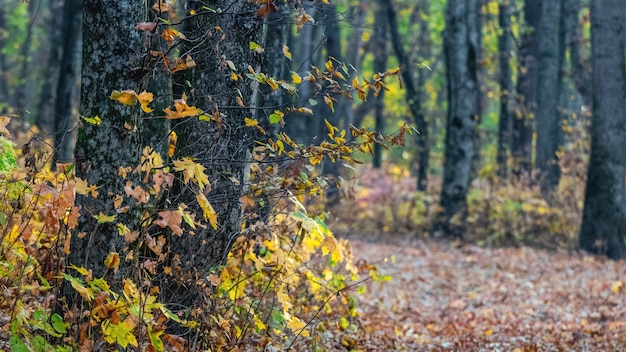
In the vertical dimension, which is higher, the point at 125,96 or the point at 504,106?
the point at 125,96

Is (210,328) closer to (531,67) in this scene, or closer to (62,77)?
(62,77)

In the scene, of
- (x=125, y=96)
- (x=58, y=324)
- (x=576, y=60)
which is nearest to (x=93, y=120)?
(x=125, y=96)

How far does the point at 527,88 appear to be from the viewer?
22.4 meters

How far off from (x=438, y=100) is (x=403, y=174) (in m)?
12.2

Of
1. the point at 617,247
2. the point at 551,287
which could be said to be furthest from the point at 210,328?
the point at 617,247

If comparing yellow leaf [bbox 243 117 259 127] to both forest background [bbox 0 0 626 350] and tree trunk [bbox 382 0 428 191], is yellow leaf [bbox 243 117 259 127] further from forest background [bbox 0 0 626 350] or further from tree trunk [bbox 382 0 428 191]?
tree trunk [bbox 382 0 428 191]

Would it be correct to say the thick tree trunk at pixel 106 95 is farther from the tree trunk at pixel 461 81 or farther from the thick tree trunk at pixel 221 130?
the tree trunk at pixel 461 81

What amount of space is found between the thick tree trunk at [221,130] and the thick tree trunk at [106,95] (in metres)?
0.61

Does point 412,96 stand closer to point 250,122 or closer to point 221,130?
point 221,130

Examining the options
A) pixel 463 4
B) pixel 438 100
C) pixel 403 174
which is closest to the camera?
pixel 463 4

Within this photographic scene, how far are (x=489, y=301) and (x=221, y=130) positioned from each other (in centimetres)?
675

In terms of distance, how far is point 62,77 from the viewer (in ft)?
45.7

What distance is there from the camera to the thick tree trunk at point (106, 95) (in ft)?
14.4

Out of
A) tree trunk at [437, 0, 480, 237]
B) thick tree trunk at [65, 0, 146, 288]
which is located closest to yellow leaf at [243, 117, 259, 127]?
thick tree trunk at [65, 0, 146, 288]
